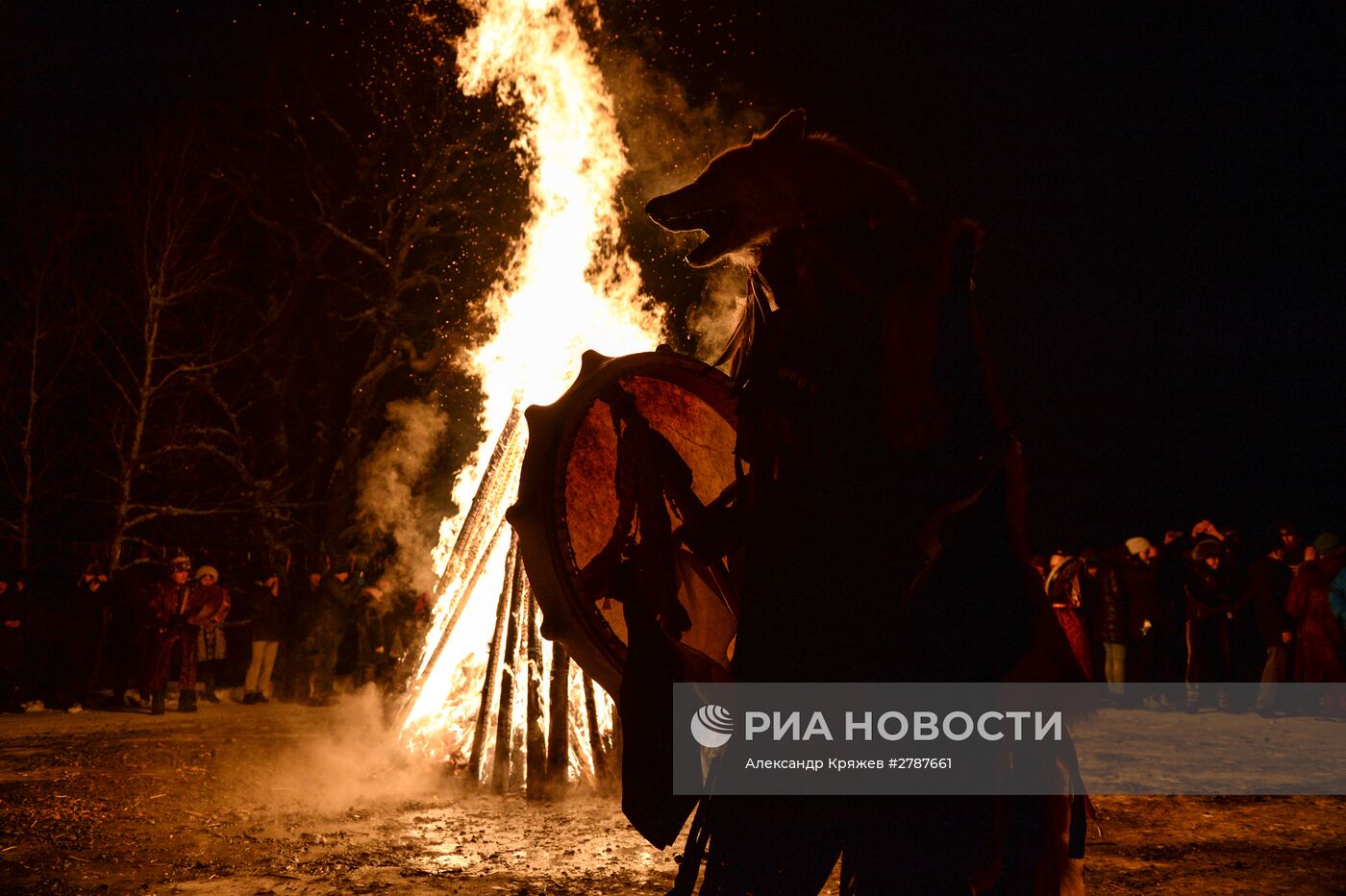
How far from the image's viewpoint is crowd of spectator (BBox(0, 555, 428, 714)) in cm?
1173

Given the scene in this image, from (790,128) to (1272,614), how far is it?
11.5m

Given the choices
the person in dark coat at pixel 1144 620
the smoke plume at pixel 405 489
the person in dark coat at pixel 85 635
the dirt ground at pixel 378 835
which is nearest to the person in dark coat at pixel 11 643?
the person in dark coat at pixel 85 635

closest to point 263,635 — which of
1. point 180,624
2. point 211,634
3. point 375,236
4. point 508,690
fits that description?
point 211,634

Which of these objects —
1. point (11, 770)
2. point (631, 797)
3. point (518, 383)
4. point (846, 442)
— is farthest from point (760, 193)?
point (11, 770)

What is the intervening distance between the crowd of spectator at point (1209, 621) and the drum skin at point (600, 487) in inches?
383

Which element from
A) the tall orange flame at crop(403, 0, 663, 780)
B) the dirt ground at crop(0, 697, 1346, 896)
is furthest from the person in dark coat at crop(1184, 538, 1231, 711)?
the tall orange flame at crop(403, 0, 663, 780)

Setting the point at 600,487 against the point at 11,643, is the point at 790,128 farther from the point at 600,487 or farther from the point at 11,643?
the point at 11,643

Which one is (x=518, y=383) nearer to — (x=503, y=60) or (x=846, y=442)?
(x=503, y=60)

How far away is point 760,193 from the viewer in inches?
85.4

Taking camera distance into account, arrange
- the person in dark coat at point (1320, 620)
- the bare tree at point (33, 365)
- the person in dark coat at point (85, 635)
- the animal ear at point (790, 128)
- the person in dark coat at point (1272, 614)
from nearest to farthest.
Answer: the animal ear at point (790, 128), the person in dark coat at point (1320, 620), the person in dark coat at point (1272, 614), the person in dark coat at point (85, 635), the bare tree at point (33, 365)

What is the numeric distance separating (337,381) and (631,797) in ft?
61.7

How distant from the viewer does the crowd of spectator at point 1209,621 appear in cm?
1124

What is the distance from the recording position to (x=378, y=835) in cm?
584

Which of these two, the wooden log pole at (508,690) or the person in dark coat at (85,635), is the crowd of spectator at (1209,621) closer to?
the wooden log pole at (508,690)
